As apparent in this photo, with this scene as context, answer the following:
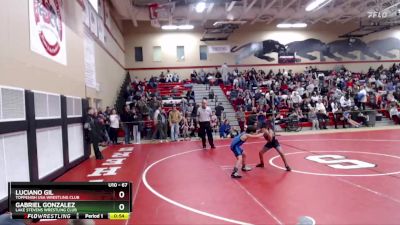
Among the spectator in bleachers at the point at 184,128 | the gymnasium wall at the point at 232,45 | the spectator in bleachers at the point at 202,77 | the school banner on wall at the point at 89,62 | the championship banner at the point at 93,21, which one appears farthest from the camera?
the gymnasium wall at the point at 232,45

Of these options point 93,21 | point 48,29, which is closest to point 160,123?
point 93,21

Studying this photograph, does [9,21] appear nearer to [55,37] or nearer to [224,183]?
[55,37]

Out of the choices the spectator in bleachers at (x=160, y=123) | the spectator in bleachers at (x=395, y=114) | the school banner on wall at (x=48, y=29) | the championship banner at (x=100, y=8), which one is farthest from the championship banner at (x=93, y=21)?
the spectator in bleachers at (x=395, y=114)

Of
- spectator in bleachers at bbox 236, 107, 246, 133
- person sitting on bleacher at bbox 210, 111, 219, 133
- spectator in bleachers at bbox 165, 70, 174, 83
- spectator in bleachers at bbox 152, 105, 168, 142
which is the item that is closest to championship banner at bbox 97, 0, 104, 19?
spectator in bleachers at bbox 152, 105, 168, 142

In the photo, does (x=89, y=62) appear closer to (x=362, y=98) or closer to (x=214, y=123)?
(x=214, y=123)

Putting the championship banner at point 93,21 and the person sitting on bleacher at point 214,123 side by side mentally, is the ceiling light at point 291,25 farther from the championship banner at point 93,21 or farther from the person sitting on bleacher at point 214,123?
the championship banner at point 93,21

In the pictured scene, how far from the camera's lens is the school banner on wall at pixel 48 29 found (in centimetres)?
711

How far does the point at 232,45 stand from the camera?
28609mm

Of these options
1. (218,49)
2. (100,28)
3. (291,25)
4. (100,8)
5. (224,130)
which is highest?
(291,25)

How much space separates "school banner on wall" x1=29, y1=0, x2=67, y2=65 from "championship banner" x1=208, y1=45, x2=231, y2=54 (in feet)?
65.0

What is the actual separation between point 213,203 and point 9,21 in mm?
4738

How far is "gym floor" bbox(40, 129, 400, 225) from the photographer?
450 cm

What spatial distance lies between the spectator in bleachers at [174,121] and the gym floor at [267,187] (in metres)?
4.86
